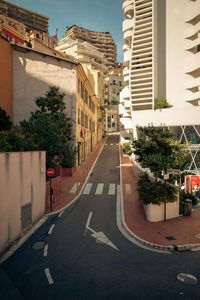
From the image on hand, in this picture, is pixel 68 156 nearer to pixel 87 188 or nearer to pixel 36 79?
pixel 87 188

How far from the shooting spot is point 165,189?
42.0 feet

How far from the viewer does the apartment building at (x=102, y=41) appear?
113m

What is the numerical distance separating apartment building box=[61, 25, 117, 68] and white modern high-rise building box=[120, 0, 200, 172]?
69016mm

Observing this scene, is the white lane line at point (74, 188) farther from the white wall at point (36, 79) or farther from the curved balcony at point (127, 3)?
the curved balcony at point (127, 3)

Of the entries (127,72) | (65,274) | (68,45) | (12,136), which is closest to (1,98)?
(12,136)

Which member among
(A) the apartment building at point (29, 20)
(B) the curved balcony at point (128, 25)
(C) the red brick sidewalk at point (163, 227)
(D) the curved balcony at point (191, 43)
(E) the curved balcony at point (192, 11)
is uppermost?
(A) the apartment building at point (29, 20)

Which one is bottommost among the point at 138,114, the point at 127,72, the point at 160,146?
the point at 160,146

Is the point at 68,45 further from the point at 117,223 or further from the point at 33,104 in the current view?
the point at 117,223

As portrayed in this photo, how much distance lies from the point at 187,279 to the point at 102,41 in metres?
135

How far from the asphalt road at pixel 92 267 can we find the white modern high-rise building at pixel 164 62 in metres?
24.0

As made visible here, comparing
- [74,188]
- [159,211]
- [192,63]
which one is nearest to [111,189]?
[74,188]

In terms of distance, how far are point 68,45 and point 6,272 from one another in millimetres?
85270

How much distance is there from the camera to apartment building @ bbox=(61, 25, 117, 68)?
4460 inches

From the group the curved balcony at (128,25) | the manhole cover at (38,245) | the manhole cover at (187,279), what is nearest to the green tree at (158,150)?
the manhole cover at (187,279)
